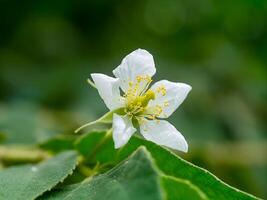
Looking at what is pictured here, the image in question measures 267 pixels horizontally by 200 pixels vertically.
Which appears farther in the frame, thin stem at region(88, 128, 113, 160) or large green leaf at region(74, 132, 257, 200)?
thin stem at region(88, 128, 113, 160)

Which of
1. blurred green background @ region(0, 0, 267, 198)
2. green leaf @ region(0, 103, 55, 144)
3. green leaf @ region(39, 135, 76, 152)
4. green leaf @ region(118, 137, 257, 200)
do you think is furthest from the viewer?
blurred green background @ region(0, 0, 267, 198)

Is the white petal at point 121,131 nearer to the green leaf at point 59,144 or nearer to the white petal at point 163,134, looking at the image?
the white petal at point 163,134

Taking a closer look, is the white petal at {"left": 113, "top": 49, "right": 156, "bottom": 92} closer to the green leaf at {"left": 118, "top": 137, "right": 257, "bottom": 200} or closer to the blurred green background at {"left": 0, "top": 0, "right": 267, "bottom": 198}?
the green leaf at {"left": 118, "top": 137, "right": 257, "bottom": 200}

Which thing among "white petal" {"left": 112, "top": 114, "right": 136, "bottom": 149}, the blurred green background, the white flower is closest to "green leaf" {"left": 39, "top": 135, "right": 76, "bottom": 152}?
the white flower

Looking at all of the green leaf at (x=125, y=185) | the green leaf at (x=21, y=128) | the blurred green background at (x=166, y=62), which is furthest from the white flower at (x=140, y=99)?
the blurred green background at (x=166, y=62)

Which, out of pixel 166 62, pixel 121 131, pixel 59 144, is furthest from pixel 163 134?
pixel 166 62

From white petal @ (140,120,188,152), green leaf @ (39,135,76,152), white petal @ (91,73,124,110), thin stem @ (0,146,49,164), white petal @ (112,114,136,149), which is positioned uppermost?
white petal @ (91,73,124,110)

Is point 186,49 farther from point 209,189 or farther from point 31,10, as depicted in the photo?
point 209,189
